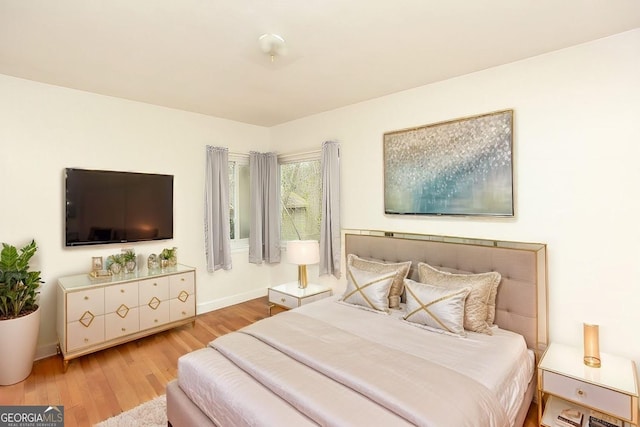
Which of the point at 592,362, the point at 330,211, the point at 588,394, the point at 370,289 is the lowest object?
the point at 588,394

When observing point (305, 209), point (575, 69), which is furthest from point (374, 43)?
point (305, 209)

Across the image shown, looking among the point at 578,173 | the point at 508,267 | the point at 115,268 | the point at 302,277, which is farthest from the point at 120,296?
the point at 578,173

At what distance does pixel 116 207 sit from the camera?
11.2 feet

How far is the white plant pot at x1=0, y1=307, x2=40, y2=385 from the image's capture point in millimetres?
2488

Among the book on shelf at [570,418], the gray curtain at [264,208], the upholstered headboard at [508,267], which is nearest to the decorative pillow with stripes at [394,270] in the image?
the upholstered headboard at [508,267]

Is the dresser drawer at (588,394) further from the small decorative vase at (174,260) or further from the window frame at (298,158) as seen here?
the small decorative vase at (174,260)

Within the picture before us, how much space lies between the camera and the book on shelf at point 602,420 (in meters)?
1.92

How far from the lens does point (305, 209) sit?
4.46m

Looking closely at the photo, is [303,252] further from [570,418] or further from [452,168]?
[570,418]

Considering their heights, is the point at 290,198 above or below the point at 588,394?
above

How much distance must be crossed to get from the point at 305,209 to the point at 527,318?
9.38ft

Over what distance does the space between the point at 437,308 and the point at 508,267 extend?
2.23 feet

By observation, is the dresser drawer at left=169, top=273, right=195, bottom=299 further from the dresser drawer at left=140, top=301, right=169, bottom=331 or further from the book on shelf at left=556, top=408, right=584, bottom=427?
the book on shelf at left=556, top=408, right=584, bottom=427

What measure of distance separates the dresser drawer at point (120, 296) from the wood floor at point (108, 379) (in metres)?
0.46
